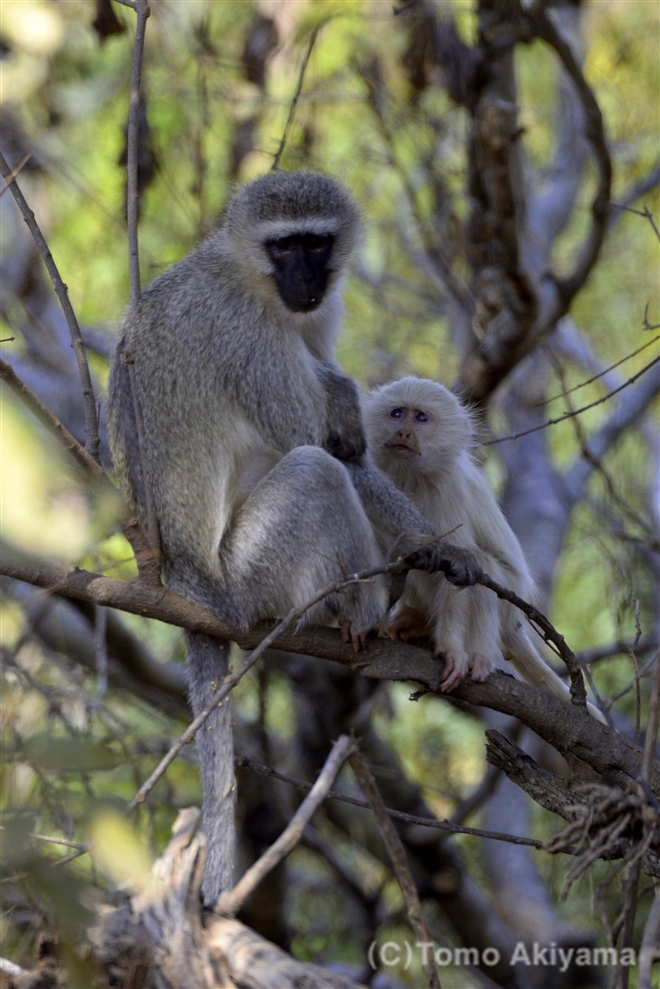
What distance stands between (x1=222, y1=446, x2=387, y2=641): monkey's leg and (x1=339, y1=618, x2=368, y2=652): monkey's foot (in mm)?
123

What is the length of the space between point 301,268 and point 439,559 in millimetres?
1377

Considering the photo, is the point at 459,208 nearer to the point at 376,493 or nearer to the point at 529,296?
the point at 529,296

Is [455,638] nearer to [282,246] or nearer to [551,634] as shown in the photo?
[551,634]

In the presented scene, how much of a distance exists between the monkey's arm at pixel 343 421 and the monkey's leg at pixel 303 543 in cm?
21

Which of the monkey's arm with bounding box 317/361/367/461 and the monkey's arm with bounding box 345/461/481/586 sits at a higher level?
the monkey's arm with bounding box 317/361/367/461

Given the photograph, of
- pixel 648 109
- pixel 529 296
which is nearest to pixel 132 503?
pixel 529 296

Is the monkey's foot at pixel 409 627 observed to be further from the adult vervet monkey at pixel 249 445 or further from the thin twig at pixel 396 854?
the thin twig at pixel 396 854

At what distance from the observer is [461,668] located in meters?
3.76

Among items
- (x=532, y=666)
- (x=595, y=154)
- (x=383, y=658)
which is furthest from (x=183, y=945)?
(x=595, y=154)

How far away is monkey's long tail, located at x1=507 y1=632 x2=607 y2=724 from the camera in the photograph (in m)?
4.32

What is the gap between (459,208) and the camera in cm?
940

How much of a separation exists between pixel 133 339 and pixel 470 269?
4.88 meters

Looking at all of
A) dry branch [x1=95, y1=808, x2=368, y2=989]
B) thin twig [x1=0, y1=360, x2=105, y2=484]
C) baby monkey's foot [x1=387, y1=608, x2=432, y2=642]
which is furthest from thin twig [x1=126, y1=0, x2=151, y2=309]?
baby monkey's foot [x1=387, y1=608, x2=432, y2=642]

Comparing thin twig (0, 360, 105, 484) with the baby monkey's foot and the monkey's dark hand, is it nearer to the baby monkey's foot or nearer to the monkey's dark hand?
the monkey's dark hand
